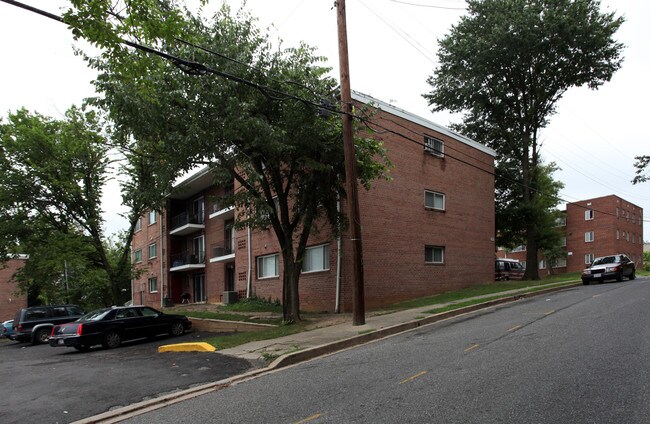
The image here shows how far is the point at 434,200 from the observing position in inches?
918

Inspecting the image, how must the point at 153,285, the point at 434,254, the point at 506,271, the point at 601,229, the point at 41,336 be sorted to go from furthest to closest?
the point at 601,229, the point at 153,285, the point at 506,271, the point at 434,254, the point at 41,336

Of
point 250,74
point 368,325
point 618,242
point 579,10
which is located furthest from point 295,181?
point 618,242

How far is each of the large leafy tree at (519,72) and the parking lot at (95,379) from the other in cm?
2155

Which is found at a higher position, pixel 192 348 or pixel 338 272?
pixel 338 272

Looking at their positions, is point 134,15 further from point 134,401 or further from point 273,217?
point 273,217

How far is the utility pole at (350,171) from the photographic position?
13.1 meters

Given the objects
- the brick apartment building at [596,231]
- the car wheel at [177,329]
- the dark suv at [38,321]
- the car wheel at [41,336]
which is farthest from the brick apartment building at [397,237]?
the brick apartment building at [596,231]

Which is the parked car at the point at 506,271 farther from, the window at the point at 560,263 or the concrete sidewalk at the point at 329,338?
the window at the point at 560,263

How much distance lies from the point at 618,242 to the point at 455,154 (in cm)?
4037

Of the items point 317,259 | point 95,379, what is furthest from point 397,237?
point 95,379

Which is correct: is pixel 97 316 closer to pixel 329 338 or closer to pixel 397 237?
pixel 329 338

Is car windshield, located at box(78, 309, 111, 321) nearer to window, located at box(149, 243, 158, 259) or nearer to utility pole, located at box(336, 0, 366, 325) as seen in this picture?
utility pole, located at box(336, 0, 366, 325)

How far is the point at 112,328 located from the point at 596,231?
55.3m

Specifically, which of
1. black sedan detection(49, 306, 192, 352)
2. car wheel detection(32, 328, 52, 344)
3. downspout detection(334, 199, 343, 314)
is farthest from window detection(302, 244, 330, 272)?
car wheel detection(32, 328, 52, 344)
